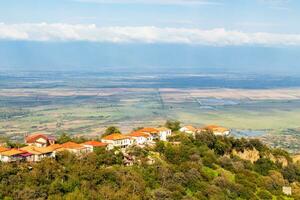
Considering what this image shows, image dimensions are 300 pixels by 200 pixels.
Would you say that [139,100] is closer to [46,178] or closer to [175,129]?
[175,129]

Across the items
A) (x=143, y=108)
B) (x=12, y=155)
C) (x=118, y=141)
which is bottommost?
(x=143, y=108)

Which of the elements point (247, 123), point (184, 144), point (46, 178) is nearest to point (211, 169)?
point (184, 144)

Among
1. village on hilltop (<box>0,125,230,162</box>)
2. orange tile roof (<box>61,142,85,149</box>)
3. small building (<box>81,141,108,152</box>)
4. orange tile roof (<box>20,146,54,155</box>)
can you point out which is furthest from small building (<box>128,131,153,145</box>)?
orange tile roof (<box>20,146,54,155</box>)

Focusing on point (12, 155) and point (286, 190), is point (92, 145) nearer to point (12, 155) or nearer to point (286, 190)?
point (12, 155)

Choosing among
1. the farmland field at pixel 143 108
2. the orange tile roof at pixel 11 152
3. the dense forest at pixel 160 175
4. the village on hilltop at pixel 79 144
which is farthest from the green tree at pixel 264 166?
the farmland field at pixel 143 108

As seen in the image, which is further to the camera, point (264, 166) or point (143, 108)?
point (143, 108)

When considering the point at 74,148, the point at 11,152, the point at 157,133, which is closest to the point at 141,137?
the point at 157,133
